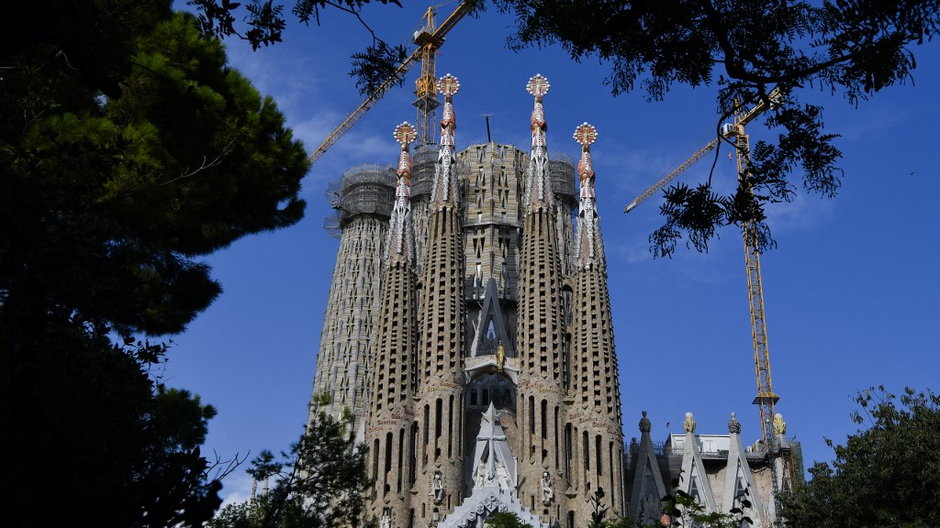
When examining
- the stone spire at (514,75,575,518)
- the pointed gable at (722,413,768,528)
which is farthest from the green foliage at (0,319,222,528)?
the pointed gable at (722,413,768,528)

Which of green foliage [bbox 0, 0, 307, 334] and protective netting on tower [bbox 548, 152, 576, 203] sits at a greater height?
protective netting on tower [bbox 548, 152, 576, 203]

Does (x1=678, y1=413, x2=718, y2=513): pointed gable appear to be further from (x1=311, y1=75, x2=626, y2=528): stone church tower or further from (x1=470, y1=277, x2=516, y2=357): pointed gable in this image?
(x1=470, y1=277, x2=516, y2=357): pointed gable

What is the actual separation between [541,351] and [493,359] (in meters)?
2.08

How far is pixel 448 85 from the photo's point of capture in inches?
1602

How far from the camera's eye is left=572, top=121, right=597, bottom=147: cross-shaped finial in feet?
132

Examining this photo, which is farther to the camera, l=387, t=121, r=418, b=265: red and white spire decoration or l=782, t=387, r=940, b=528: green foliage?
l=387, t=121, r=418, b=265: red and white spire decoration

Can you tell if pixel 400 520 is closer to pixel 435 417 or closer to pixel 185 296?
→ pixel 435 417

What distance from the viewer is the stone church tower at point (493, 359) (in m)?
31.0

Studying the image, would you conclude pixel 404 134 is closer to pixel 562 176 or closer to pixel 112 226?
pixel 562 176

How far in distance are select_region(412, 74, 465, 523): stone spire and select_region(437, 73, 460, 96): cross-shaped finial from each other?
192 inches

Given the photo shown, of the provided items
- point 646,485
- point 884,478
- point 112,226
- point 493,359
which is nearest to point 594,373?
point 493,359

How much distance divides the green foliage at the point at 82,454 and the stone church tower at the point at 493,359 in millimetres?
22806

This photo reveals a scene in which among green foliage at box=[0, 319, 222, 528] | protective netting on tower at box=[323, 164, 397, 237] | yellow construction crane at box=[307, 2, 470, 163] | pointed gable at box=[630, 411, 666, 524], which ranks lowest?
green foliage at box=[0, 319, 222, 528]

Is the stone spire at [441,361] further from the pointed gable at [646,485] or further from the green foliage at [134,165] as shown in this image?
the green foliage at [134,165]
